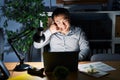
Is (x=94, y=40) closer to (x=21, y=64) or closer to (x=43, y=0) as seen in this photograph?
(x=43, y=0)

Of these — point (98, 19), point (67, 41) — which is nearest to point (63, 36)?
point (67, 41)

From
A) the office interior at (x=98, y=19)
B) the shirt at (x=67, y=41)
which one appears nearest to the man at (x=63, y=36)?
the shirt at (x=67, y=41)

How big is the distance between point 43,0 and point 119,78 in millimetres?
2256

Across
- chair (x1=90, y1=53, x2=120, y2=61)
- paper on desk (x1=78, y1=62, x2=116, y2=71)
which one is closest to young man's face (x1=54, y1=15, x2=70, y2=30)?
chair (x1=90, y1=53, x2=120, y2=61)

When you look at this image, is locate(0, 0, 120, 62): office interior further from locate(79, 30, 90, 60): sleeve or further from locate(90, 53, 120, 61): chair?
locate(90, 53, 120, 61): chair

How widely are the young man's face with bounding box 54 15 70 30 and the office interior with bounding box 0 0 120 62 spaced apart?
2.37 ft

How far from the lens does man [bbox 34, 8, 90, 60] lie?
122 inches

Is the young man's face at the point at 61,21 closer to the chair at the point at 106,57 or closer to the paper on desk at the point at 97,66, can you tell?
the chair at the point at 106,57

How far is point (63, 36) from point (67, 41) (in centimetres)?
7

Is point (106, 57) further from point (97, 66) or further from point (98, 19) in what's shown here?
point (98, 19)

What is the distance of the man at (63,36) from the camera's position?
309 centimetres

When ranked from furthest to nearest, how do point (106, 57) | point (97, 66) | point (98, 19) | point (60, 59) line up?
point (98, 19) < point (106, 57) < point (97, 66) < point (60, 59)

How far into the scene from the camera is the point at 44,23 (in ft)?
12.4

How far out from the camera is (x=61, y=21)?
3090 millimetres
